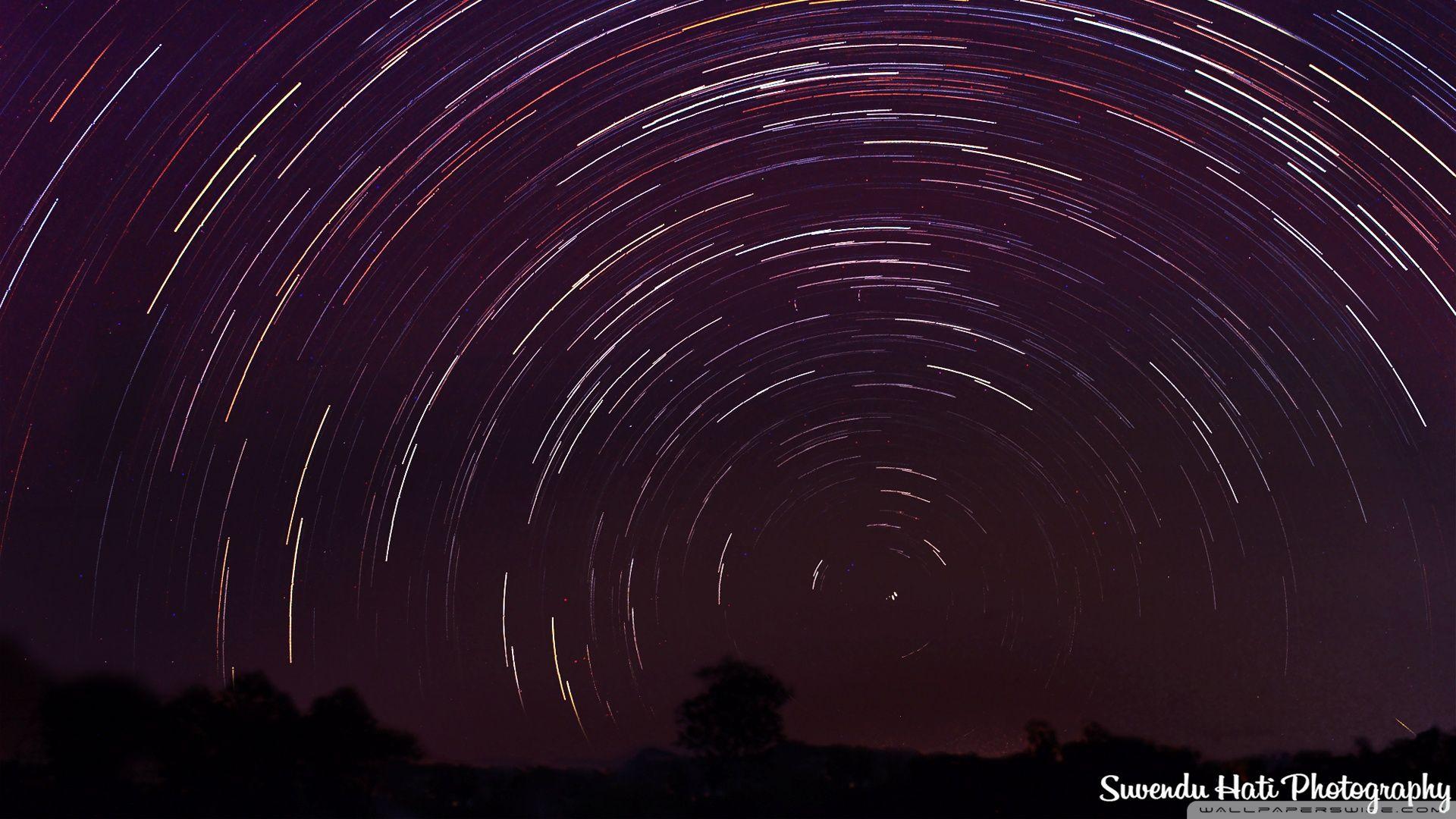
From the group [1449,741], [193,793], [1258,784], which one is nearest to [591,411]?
[193,793]

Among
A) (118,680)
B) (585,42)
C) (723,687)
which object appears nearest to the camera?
(585,42)

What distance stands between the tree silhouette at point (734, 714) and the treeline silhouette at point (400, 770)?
1.2 inches

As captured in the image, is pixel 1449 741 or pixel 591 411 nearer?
pixel 1449 741

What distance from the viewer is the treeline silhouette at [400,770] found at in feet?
41.3

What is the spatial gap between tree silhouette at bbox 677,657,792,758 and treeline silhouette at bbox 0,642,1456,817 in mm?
31

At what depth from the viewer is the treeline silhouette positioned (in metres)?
12.6

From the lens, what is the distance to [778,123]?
40.6 feet

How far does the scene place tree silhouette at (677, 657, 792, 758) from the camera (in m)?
13.2

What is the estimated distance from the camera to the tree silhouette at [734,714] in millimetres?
13234

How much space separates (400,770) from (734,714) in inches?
150

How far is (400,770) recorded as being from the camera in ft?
42.6

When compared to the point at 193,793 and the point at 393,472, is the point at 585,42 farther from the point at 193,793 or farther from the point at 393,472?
the point at 193,793

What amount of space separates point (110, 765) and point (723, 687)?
7021 mm

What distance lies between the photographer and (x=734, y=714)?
13.6 meters
